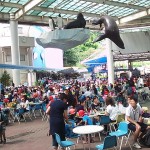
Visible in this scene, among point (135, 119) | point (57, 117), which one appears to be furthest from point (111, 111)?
point (57, 117)

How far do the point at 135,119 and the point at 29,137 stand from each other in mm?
3869

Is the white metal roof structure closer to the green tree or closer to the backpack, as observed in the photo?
the green tree

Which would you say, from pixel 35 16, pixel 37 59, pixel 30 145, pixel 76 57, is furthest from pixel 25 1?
pixel 76 57

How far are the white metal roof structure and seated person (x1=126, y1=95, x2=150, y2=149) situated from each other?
14304mm

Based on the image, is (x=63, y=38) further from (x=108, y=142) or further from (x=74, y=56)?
(x=74, y=56)

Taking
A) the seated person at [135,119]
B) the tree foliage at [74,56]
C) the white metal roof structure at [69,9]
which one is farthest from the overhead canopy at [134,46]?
the tree foliage at [74,56]

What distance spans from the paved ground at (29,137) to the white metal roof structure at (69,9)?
1054 cm

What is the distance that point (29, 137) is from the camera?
9.80m

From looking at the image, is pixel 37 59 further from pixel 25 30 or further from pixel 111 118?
pixel 111 118

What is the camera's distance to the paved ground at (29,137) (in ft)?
27.6

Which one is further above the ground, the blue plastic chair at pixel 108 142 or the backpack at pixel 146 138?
the blue plastic chair at pixel 108 142

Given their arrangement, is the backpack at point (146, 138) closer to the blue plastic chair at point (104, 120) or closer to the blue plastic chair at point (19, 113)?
the blue plastic chair at point (104, 120)

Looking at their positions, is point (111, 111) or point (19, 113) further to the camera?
point (19, 113)

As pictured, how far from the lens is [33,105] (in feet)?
47.0
